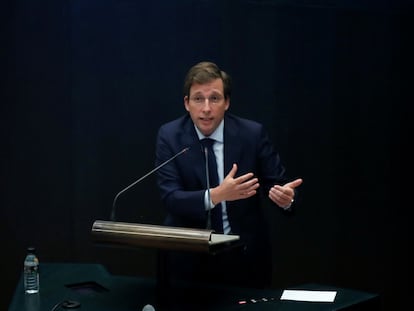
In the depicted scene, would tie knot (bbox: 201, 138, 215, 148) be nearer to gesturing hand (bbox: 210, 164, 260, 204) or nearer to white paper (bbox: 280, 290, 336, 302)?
gesturing hand (bbox: 210, 164, 260, 204)

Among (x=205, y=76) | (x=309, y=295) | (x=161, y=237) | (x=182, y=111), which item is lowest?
(x=309, y=295)

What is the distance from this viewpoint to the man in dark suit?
9.02ft

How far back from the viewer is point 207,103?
2775 millimetres

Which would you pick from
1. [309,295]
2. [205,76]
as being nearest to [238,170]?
[205,76]

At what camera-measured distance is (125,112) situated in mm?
4031

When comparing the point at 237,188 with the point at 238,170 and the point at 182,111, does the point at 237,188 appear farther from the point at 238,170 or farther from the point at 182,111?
the point at 182,111

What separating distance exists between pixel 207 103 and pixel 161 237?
772 millimetres

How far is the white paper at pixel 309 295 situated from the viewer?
91.6 inches

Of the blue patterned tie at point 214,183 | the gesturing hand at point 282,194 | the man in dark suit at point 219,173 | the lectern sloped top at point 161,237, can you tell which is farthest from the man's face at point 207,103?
the lectern sloped top at point 161,237

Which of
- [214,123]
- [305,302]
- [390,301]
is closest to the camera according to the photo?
[305,302]

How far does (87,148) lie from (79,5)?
873 millimetres

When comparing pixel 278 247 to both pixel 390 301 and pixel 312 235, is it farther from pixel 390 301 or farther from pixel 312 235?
pixel 390 301

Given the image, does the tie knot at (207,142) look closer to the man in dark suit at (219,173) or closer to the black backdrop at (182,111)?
the man in dark suit at (219,173)

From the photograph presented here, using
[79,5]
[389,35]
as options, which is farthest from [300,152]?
[79,5]
